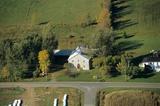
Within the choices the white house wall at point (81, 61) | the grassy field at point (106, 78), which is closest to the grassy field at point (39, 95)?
the grassy field at point (106, 78)

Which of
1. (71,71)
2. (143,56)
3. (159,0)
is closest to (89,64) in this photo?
(71,71)

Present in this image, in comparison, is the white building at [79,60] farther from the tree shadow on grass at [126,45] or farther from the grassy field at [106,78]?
the tree shadow on grass at [126,45]

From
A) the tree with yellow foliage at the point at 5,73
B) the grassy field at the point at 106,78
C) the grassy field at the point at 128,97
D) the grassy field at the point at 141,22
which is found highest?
the grassy field at the point at 141,22

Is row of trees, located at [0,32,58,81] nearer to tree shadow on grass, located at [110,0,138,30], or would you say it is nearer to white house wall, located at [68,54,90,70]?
white house wall, located at [68,54,90,70]

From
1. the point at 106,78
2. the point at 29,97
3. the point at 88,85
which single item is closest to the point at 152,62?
the point at 106,78

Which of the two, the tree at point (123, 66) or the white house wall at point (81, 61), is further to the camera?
the white house wall at point (81, 61)

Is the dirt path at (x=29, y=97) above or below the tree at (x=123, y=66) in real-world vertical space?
below

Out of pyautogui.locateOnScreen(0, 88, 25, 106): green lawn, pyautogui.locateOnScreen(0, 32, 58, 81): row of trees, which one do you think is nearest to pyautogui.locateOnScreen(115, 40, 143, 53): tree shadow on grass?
pyautogui.locateOnScreen(0, 32, 58, 81): row of trees
